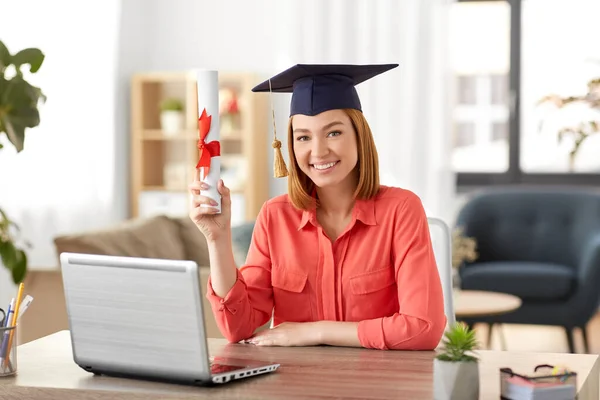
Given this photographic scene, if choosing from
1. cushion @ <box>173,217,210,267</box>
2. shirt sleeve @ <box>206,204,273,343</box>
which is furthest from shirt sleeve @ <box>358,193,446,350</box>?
cushion @ <box>173,217,210,267</box>

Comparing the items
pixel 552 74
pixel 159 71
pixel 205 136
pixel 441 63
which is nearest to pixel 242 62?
pixel 159 71

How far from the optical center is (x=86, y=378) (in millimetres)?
1636

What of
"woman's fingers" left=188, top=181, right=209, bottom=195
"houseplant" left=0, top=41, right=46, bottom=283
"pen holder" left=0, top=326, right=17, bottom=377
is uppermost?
"houseplant" left=0, top=41, right=46, bottom=283

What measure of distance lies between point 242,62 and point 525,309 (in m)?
2.74

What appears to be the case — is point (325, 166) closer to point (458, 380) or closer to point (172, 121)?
point (458, 380)

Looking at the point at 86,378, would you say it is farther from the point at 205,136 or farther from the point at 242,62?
the point at 242,62

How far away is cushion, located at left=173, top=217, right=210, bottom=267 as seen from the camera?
457 centimetres

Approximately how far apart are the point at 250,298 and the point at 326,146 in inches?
14.6

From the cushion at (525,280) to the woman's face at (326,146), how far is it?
361 centimetres

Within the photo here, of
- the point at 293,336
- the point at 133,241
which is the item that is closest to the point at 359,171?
the point at 293,336

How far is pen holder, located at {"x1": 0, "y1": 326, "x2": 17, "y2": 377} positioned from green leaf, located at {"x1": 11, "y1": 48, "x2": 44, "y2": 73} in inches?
18.5

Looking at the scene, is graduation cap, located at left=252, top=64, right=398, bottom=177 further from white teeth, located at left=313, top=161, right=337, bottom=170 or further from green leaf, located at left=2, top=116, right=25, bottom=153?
green leaf, located at left=2, top=116, right=25, bottom=153

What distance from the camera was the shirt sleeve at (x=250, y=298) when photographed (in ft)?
6.50

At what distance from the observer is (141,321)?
5.06ft
